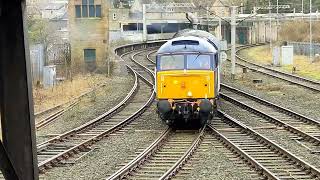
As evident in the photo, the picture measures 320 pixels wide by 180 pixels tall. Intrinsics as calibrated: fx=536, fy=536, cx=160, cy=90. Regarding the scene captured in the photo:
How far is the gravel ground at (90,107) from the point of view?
17.1 meters

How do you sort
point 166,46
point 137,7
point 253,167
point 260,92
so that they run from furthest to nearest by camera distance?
point 137,7, point 260,92, point 166,46, point 253,167

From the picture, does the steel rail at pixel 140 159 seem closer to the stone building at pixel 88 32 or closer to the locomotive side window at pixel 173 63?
the locomotive side window at pixel 173 63

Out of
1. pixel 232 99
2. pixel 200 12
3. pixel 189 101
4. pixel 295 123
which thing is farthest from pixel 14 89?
pixel 200 12

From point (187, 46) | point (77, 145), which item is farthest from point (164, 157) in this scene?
point (187, 46)

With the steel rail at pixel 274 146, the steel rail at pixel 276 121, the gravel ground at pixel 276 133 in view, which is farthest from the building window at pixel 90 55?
the steel rail at pixel 274 146

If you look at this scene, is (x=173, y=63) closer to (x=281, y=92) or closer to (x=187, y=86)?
(x=187, y=86)

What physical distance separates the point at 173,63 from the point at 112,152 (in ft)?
13.3

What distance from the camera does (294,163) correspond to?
11.6m

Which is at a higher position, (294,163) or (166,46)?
(166,46)

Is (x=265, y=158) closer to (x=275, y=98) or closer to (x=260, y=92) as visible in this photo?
(x=275, y=98)

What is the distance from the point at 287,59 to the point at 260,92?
16.6 metres

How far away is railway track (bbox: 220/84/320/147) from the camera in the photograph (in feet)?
50.3

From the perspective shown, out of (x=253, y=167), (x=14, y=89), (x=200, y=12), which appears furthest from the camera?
(x=200, y=12)

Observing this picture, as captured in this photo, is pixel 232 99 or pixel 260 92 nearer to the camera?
pixel 232 99
